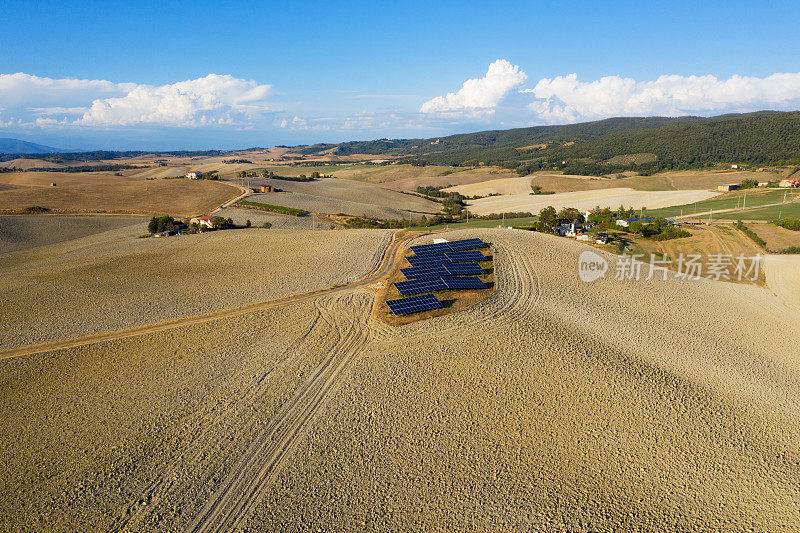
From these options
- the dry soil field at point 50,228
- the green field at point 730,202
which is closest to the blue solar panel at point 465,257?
the dry soil field at point 50,228

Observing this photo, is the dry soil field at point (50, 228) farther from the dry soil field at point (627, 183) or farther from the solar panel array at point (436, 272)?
the dry soil field at point (627, 183)

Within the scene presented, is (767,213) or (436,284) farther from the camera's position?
(767,213)

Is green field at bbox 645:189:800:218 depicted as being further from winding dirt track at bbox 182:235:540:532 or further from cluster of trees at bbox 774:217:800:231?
winding dirt track at bbox 182:235:540:532

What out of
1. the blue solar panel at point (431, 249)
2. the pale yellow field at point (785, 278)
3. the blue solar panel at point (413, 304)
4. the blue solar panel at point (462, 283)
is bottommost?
the pale yellow field at point (785, 278)

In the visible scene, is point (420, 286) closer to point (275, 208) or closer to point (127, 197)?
point (275, 208)

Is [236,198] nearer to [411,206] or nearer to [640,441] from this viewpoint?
[411,206]

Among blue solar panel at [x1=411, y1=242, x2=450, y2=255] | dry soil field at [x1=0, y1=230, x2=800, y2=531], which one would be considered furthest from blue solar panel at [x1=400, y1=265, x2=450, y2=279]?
dry soil field at [x1=0, y1=230, x2=800, y2=531]

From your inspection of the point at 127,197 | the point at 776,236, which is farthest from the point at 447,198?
the point at 127,197
